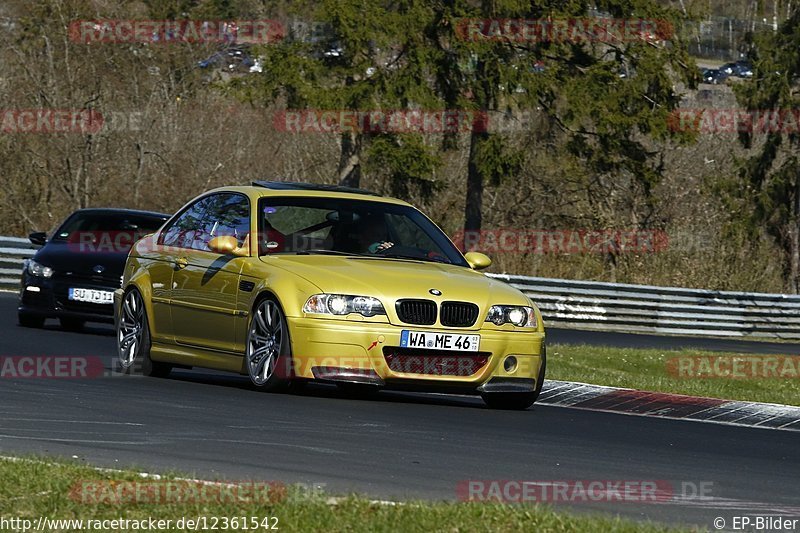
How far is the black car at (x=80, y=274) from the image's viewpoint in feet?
59.2

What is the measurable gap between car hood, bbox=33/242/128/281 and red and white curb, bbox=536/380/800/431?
575cm

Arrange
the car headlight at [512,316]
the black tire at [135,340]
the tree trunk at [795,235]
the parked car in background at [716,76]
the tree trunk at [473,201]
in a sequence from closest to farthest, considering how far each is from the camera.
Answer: the car headlight at [512,316]
the black tire at [135,340]
the tree trunk at [473,201]
the tree trunk at [795,235]
the parked car in background at [716,76]

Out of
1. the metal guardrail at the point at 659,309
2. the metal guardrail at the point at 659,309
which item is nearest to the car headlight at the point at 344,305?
the metal guardrail at the point at 659,309

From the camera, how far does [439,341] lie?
11180 millimetres

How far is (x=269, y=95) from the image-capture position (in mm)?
34438

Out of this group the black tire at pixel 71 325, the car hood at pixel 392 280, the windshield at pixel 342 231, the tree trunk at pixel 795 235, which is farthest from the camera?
the tree trunk at pixel 795 235

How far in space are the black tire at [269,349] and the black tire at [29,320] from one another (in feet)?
24.1

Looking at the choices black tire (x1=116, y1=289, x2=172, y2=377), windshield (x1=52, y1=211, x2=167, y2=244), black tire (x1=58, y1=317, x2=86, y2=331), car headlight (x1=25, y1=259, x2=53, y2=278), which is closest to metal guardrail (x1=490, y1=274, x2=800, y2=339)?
windshield (x1=52, y1=211, x2=167, y2=244)

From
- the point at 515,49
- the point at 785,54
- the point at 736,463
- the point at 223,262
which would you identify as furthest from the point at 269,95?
the point at 736,463

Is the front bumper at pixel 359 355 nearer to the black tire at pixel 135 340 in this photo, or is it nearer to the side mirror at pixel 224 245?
the side mirror at pixel 224 245

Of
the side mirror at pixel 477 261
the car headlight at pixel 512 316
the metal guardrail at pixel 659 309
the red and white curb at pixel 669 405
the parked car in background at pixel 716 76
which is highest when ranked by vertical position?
the parked car in background at pixel 716 76

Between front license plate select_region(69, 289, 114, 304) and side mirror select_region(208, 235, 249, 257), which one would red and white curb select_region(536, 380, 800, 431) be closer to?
side mirror select_region(208, 235, 249, 257)

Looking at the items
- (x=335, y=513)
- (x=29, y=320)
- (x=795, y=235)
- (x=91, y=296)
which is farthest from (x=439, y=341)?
(x=795, y=235)

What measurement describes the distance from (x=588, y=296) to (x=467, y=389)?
67.9ft
